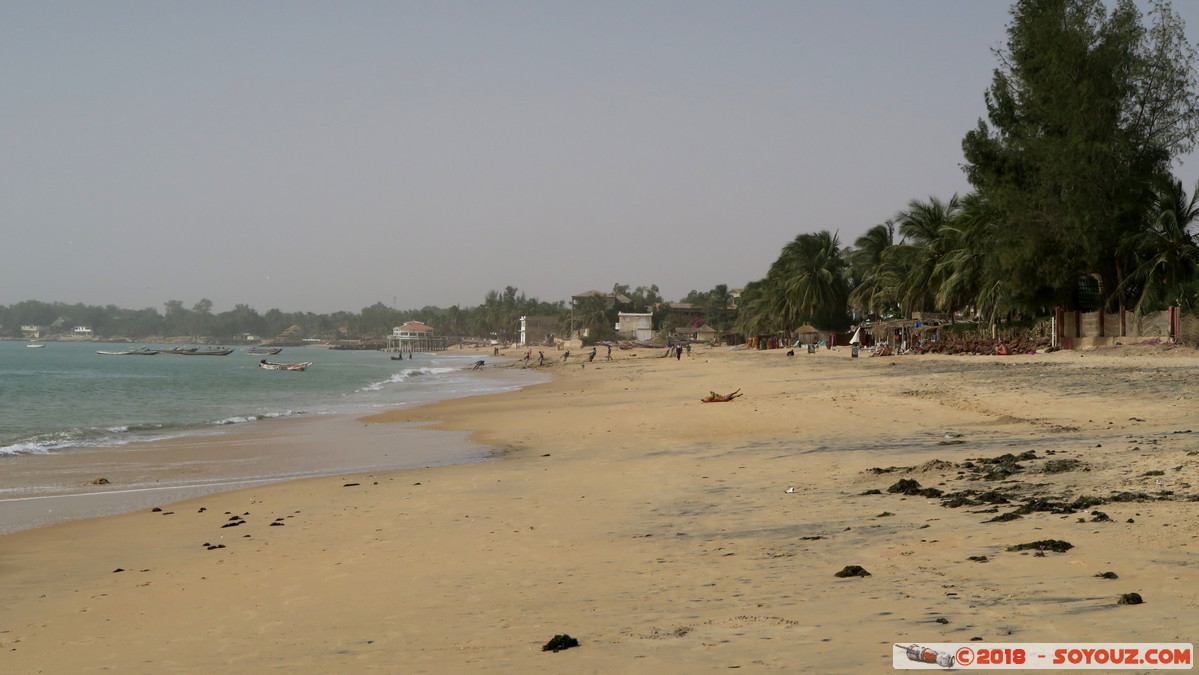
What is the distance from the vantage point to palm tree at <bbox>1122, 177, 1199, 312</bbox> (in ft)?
121

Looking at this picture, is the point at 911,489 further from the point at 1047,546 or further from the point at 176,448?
the point at 176,448

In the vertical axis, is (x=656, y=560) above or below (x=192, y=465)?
above

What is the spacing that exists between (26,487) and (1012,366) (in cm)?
2844

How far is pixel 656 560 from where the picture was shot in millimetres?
7059

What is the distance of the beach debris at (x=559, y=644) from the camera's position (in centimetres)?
488

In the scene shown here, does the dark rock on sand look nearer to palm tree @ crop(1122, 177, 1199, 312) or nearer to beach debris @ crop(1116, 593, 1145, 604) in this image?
beach debris @ crop(1116, 593, 1145, 604)

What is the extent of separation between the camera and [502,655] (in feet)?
16.1

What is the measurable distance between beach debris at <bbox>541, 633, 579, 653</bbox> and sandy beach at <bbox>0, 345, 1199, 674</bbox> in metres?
0.05

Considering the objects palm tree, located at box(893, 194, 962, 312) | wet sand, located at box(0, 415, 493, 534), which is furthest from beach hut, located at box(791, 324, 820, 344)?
wet sand, located at box(0, 415, 493, 534)

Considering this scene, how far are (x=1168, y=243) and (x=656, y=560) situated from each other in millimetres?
38396

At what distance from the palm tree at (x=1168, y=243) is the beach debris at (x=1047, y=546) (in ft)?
117

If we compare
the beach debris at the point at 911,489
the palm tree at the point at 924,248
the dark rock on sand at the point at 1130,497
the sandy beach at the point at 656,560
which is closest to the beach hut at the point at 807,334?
the palm tree at the point at 924,248

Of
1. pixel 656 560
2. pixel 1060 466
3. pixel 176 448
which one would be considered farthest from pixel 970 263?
pixel 656 560

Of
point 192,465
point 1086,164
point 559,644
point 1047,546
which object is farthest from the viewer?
point 1086,164
